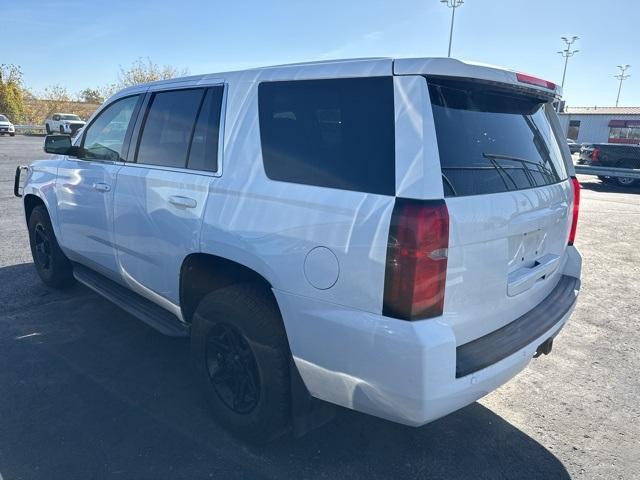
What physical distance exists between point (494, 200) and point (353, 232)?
2.26ft

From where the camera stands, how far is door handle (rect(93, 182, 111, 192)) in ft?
11.7

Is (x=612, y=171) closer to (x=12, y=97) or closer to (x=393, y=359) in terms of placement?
(x=393, y=359)

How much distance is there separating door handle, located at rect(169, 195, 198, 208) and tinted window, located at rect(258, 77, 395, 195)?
1.92ft

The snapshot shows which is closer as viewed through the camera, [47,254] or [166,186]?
[166,186]

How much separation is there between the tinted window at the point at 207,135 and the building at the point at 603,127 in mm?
41859

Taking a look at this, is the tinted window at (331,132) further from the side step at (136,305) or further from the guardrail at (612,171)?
the guardrail at (612,171)

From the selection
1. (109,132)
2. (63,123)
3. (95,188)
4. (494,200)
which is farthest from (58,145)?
(63,123)

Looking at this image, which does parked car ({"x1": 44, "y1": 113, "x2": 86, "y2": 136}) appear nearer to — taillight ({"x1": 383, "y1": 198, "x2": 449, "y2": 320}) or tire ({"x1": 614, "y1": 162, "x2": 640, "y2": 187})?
tire ({"x1": 614, "y1": 162, "x2": 640, "y2": 187})

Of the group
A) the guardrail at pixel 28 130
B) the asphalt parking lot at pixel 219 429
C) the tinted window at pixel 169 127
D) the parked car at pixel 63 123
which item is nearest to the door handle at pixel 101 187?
the tinted window at pixel 169 127

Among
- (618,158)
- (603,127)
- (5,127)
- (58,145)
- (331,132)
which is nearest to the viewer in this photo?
(331,132)

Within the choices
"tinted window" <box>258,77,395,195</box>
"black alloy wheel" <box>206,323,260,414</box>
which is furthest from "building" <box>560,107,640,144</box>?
"black alloy wheel" <box>206,323,260,414</box>

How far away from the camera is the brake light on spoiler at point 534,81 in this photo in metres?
2.37

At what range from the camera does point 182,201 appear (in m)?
2.86

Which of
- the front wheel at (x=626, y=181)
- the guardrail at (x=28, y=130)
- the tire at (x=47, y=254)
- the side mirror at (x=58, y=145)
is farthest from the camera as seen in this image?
the guardrail at (x=28, y=130)
